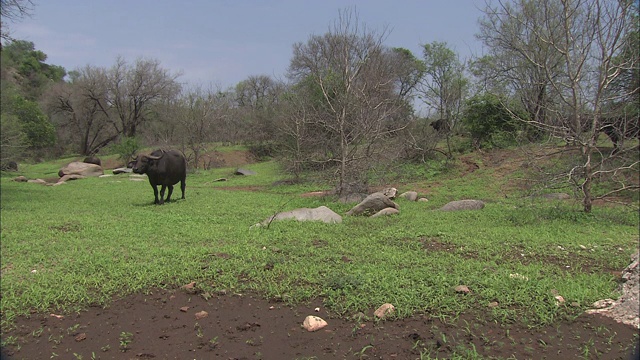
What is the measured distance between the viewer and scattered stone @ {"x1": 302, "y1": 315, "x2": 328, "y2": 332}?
3.88 m

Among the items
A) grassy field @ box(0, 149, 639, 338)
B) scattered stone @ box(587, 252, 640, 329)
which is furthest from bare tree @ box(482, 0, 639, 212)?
scattered stone @ box(587, 252, 640, 329)

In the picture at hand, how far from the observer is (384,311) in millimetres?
4066

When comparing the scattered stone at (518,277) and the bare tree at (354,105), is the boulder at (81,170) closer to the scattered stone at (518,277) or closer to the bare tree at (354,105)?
the bare tree at (354,105)

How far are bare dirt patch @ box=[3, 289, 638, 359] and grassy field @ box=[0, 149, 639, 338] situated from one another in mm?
226

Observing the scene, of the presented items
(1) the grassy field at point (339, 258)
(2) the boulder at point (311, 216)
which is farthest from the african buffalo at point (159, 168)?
(2) the boulder at point (311, 216)

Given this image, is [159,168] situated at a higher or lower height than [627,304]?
higher

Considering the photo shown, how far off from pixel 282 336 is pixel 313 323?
31 centimetres

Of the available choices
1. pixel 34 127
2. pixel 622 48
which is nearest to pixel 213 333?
pixel 622 48

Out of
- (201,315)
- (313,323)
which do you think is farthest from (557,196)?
(201,315)

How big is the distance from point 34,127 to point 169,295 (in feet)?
93.6

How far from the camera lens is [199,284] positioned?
4.89 m

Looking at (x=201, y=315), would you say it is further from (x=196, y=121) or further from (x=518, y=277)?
(x=196, y=121)

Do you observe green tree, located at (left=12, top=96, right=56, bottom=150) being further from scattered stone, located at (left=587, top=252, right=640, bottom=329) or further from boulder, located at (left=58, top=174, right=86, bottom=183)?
scattered stone, located at (left=587, top=252, right=640, bottom=329)

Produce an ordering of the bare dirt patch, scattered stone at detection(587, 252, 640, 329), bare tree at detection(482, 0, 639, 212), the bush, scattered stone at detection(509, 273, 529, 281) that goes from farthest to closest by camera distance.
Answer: the bush → bare tree at detection(482, 0, 639, 212) → scattered stone at detection(509, 273, 529, 281) → scattered stone at detection(587, 252, 640, 329) → the bare dirt patch
